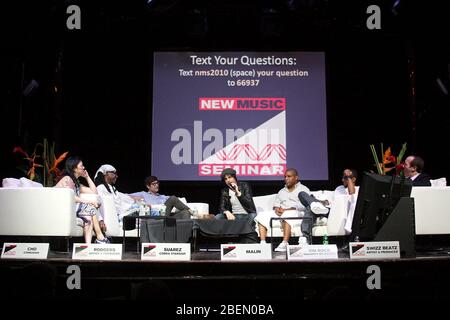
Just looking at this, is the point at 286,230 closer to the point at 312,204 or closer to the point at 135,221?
the point at 312,204

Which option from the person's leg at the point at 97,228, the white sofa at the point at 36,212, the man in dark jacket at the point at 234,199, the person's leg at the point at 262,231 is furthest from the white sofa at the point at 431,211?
the white sofa at the point at 36,212

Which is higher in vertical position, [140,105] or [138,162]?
[140,105]

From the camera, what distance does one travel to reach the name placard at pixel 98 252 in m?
3.56

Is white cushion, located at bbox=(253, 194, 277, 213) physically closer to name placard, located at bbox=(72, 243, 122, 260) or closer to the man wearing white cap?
the man wearing white cap

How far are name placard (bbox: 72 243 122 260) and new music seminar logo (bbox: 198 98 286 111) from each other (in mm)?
4021

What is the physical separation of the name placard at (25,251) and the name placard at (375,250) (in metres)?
2.18

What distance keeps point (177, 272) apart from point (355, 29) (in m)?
5.11

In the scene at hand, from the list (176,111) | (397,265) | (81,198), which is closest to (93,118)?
(176,111)

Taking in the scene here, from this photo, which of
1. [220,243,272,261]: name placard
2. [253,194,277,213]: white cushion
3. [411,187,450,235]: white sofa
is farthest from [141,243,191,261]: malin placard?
[253,194,277,213]: white cushion

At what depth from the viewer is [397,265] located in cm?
354

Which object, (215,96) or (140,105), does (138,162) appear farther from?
(215,96)

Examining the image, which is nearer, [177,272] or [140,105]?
[177,272]

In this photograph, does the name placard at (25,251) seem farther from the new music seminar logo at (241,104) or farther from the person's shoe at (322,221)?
the new music seminar logo at (241,104)

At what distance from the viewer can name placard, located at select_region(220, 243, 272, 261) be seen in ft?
11.5
